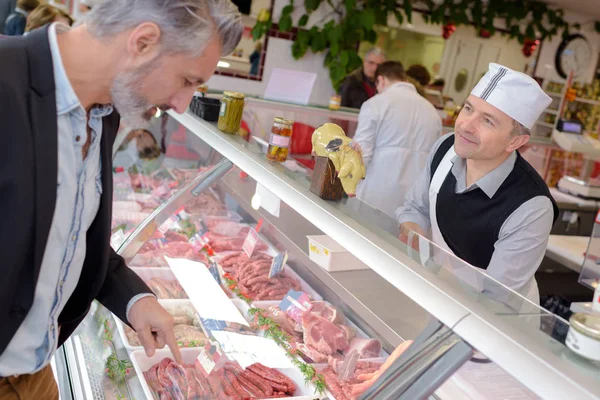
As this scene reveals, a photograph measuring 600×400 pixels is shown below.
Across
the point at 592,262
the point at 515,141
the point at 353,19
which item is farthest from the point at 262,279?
the point at 353,19

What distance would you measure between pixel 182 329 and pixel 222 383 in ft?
1.33

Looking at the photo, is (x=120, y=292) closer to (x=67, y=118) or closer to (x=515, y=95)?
(x=67, y=118)

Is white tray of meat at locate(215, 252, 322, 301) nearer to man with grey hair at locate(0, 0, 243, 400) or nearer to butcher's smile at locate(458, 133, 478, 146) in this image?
butcher's smile at locate(458, 133, 478, 146)

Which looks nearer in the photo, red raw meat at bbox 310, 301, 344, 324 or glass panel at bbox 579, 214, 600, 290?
red raw meat at bbox 310, 301, 344, 324

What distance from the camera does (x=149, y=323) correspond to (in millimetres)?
1750

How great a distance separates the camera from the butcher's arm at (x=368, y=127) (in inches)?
180

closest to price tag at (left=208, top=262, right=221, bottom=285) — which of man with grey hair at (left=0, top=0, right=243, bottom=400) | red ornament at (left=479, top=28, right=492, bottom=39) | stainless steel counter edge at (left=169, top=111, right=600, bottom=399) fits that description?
stainless steel counter edge at (left=169, top=111, right=600, bottom=399)

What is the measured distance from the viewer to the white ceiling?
33.4 ft

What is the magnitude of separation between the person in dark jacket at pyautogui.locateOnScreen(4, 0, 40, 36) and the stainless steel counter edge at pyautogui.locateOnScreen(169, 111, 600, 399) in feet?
16.5

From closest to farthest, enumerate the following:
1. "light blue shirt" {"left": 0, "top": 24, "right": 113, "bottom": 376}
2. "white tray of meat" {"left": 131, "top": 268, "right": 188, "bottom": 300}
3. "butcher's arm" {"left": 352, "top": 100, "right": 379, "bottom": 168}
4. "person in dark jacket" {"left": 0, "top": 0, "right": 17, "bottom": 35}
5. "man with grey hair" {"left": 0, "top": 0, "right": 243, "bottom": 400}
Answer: "man with grey hair" {"left": 0, "top": 0, "right": 243, "bottom": 400} → "light blue shirt" {"left": 0, "top": 24, "right": 113, "bottom": 376} → "white tray of meat" {"left": 131, "top": 268, "right": 188, "bottom": 300} → "butcher's arm" {"left": 352, "top": 100, "right": 379, "bottom": 168} → "person in dark jacket" {"left": 0, "top": 0, "right": 17, "bottom": 35}

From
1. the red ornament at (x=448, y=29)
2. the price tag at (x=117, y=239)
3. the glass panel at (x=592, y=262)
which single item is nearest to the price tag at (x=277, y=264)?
the price tag at (x=117, y=239)

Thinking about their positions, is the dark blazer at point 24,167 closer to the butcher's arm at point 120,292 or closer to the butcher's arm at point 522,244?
the butcher's arm at point 120,292

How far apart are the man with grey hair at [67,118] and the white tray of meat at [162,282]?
1.23 metres

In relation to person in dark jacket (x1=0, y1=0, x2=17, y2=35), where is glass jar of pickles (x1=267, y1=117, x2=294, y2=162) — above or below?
below
